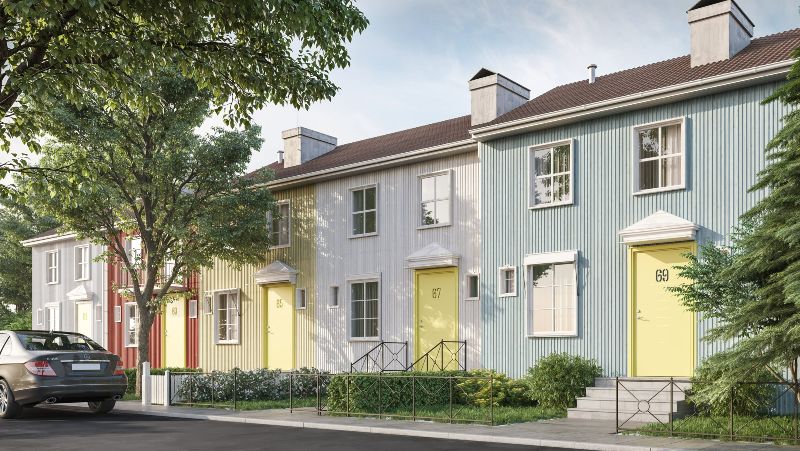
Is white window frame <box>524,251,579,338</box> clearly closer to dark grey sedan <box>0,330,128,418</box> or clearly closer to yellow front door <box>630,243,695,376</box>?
yellow front door <box>630,243,695,376</box>

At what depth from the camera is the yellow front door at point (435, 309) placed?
20.2 m

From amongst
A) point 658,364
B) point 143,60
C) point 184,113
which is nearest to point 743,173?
point 658,364

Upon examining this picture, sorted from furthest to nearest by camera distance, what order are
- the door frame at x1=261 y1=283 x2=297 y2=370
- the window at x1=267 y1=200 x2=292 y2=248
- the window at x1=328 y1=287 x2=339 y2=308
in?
the window at x1=267 y1=200 x2=292 y2=248
the door frame at x1=261 y1=283 x2=297 y2=370
the window at x1=328 y1=287 x2=339 y2=308

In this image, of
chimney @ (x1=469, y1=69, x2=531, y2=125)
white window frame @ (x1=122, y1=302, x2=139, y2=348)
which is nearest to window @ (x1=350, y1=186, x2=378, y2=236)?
chimney @ (x1=469, y1=69, x2=531, y2=125)

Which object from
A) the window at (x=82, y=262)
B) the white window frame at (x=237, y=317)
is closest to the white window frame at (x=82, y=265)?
the window at (x=82, y=262)

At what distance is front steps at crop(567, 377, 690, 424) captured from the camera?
14102 mm

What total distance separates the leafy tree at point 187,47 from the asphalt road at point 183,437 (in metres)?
4.55

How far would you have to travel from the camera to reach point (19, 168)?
40.9ft

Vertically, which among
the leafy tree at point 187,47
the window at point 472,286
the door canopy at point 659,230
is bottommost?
the window at point 472,286

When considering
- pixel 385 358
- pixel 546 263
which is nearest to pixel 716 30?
pixel 546 263

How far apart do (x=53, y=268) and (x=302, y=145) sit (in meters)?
14.5

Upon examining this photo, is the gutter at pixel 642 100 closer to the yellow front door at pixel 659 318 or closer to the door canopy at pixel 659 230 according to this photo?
the door canopy at pixel 659 230

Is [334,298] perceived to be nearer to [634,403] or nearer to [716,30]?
[634,403]

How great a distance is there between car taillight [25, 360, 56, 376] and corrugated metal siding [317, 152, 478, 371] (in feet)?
27.2
